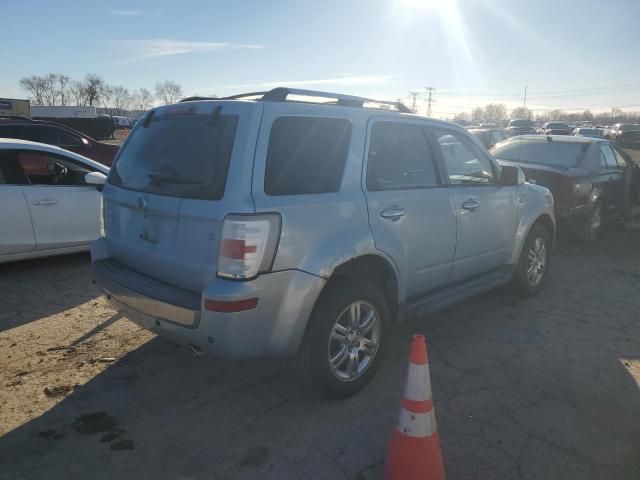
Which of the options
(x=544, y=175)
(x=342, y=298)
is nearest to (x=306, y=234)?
(x=342, y=298)

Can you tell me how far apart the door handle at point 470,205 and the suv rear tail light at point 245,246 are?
2061mm

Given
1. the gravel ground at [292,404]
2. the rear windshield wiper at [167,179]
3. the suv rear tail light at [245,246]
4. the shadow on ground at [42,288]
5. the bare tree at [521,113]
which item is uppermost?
the bare tree at [521,113]

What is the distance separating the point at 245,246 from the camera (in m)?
2.65

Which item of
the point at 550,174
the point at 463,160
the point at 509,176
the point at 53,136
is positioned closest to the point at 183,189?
the point at 463,160

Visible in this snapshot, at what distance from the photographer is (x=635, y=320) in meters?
4.83

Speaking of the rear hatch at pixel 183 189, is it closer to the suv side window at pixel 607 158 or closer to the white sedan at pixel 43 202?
the white sedan at pixel 43 202

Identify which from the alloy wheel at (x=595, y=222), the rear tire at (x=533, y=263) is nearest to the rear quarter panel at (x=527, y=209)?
the rear tire at (x=533, y=263)

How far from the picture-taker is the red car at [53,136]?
32.5ft

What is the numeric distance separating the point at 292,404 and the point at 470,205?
2.21m

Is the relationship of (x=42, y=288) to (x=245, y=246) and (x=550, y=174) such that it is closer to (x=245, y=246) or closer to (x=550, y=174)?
(x=245, y=246)

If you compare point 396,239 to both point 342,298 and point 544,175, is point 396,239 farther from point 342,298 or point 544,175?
point 544,175

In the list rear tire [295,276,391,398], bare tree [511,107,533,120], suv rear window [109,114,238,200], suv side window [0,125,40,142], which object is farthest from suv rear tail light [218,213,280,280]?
bare tree [511,107,533,120]

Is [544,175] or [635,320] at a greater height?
[544,175]

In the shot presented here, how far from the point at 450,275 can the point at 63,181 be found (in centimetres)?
480
